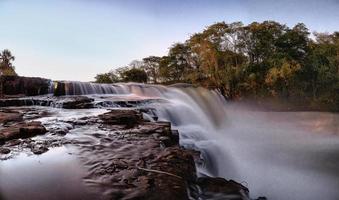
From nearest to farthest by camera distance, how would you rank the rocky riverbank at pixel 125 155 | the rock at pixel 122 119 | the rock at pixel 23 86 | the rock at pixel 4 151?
1. the rocky riverbank at pixel 125 155
2. the rock at pixel 4 151
3. the rock at pixel 122 119
4. the rock at pixel 23 86

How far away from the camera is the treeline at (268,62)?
15.0 meters

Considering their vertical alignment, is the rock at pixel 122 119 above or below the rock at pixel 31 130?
above

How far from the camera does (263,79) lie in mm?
15641

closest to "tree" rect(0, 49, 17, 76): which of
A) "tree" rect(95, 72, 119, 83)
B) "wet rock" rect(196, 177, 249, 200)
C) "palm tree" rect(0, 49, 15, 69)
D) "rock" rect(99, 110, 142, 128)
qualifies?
"palm tree" rect(0, 49, 15, 69)

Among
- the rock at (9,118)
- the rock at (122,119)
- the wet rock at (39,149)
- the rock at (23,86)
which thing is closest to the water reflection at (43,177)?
the wet rock at (39,149)

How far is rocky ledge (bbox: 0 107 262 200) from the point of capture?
95.8 inches

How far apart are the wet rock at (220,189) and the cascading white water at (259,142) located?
2.28ft

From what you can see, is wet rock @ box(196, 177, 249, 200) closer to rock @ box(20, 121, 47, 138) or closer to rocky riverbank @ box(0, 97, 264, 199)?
rocky riverbank @ box(0, 97, 264, 199)

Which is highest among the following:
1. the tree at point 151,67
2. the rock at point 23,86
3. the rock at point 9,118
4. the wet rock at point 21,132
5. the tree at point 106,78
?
the tree at point 151,67

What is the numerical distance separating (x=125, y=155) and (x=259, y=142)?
24.0 feet

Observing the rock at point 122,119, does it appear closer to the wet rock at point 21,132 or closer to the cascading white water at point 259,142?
the wet rock at point 21,132

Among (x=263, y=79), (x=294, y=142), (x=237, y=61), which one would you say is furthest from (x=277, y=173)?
(x=237, y=61)

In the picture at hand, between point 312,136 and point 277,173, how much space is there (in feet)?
17.5

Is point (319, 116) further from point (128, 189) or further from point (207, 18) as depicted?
point (128, 189)
